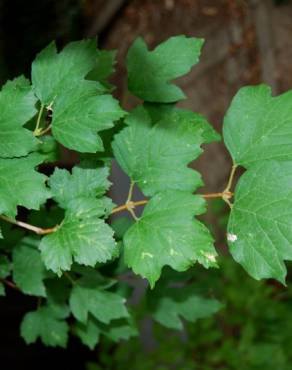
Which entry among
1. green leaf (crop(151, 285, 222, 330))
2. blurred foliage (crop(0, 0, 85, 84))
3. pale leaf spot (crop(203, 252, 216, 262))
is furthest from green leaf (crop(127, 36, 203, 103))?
blurred foliage (crop(0, 0, 85, 84))

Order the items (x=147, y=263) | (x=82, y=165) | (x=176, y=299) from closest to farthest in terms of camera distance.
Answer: (x=147, y=263), (x=82, y=165), (x=176, y=299)

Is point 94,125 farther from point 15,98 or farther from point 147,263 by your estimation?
point 147,263

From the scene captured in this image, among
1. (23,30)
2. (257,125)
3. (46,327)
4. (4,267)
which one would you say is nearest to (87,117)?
(257,125)

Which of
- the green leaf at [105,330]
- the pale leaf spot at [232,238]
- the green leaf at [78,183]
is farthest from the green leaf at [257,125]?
the green leaf at [105,330]

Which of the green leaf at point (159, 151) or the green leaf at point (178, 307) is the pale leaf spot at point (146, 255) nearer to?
the green leaf at point (159, 151)

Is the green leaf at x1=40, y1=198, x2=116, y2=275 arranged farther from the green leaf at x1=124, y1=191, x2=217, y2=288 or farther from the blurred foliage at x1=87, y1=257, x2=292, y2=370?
the blurred foliage at x1=87, y1=257, x2=292, y2=370

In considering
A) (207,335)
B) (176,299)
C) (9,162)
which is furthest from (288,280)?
(9,162)

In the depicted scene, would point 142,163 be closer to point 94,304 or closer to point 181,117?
point 181,117
